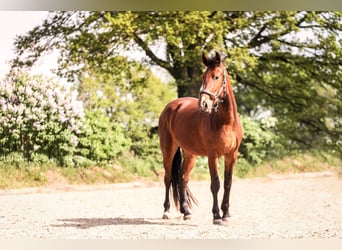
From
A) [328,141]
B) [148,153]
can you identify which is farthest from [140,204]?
[328,141]

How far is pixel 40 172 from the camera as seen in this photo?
625cm

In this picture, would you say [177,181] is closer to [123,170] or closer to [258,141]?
[123,170]

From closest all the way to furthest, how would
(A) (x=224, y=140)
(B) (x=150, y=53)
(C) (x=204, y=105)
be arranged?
1. (C) (x=204, y=105)
2. (A) (x=224, y=140)
3. (B) (x=150, y=53)

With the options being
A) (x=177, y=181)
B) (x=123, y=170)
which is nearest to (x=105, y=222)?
(x=177, y=181)

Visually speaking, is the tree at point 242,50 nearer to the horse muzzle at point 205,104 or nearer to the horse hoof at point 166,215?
the horse hoof at point 166,215

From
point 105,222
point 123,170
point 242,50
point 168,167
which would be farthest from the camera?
point 242,50

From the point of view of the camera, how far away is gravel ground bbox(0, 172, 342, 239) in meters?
5.52

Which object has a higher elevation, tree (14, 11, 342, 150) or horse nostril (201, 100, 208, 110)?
tree (14, 11, 342, 150)

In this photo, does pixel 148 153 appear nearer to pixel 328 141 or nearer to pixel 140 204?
pixel 140 204

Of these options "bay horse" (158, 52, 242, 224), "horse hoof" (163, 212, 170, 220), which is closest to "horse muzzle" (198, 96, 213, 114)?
"bay horse" (158, 52, 242, 224)

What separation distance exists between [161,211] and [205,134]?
37.7 inches

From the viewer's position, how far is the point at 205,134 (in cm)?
541

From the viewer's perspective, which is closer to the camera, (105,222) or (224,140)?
(224,140)

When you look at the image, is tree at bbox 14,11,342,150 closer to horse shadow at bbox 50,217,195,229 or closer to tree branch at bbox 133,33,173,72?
tree branch at bbox 133,33,173,72
